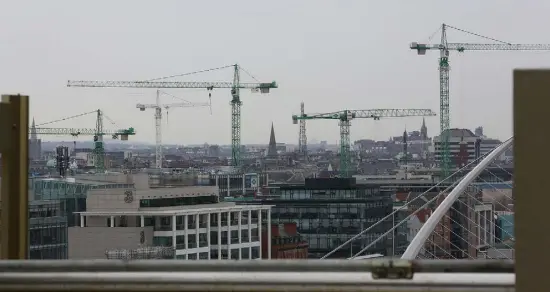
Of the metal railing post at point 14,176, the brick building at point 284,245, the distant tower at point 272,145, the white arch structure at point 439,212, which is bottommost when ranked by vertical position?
the brick building at point 284,245

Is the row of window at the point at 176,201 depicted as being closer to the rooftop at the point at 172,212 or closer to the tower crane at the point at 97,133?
the rooftop at the point at 172,212

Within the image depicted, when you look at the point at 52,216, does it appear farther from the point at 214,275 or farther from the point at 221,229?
the point at 214,275

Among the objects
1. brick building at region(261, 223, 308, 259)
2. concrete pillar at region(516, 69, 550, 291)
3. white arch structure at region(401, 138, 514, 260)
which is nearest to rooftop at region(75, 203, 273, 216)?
brick building at region(261, 223, 308, 259)

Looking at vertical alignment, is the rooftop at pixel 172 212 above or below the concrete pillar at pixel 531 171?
below

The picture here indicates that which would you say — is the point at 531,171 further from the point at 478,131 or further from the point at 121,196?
the point at 478,131

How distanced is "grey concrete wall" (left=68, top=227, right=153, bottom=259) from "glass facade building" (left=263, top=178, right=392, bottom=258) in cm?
923

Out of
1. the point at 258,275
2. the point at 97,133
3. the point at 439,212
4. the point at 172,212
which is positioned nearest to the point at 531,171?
the point at 258,275

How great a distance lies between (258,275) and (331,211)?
27.0 m

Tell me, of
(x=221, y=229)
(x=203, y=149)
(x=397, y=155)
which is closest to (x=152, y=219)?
(x=221, y=229)

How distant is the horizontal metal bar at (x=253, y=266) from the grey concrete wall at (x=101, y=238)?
53.7 ft

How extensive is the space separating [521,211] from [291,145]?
310 feet

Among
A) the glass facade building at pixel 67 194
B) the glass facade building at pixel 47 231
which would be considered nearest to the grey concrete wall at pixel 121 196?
the glass facade building at pixel 47 231

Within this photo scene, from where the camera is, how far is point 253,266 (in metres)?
1.52

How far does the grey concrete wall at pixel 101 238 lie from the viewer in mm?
17969
